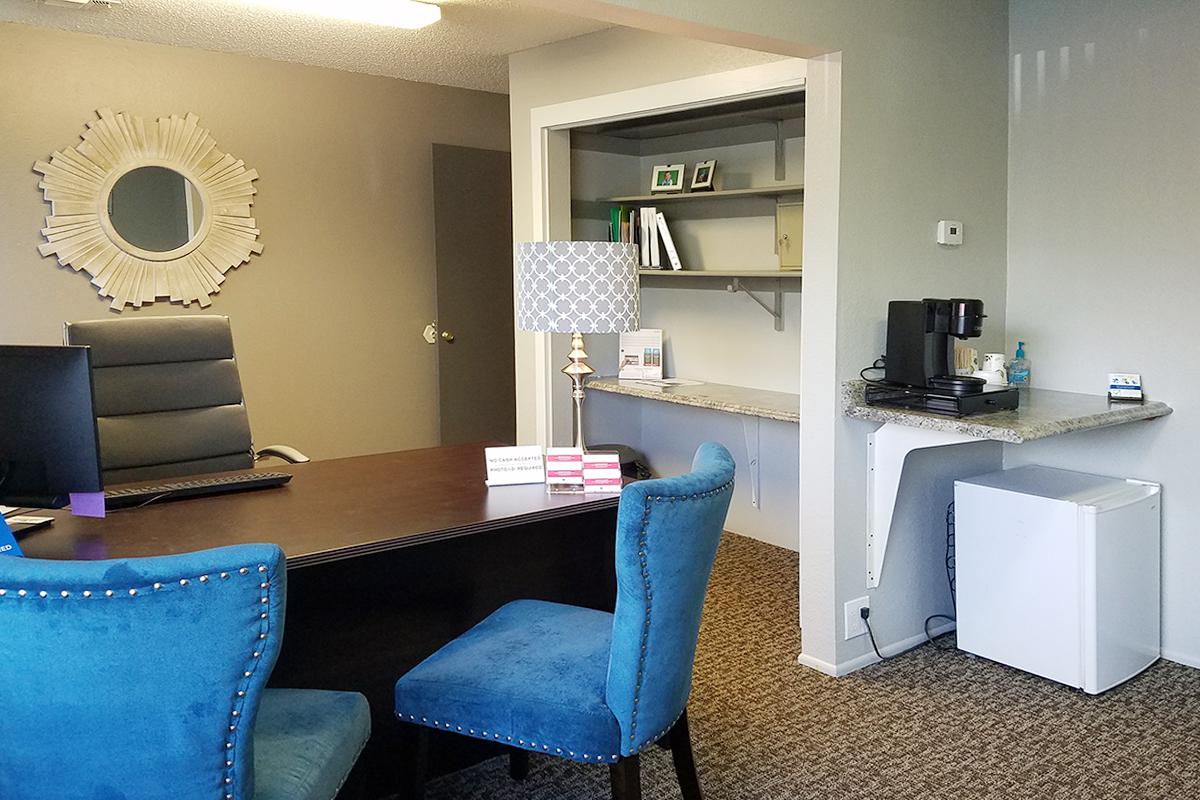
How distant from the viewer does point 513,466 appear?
2.52m

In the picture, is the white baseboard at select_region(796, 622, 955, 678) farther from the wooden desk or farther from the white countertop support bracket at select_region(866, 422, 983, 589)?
the wooden desk

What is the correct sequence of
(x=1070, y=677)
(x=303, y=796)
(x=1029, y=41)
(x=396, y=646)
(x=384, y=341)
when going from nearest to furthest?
(x=303, y=796) → (x=396, y=646) → (x=1070, y=677) → (x=1029, y=41) → (x=384, y=341)

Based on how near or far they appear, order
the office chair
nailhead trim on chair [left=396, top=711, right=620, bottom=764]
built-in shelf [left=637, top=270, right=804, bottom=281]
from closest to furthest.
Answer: nailhead trim on chair [left=396, top=711, right=620, bottom=764]
the office chair
built-in shelf [left=637, top=270, right=804, bottom=281]

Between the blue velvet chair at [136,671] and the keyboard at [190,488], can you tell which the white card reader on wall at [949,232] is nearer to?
the keyboard at [190,488]

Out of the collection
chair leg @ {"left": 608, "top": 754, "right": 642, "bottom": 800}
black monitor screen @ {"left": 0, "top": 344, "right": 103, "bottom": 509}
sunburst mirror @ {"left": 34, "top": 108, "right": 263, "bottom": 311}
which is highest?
sunburst mirror @ {"left": 34, "top": 108, "right": 263, "bottom": 311}

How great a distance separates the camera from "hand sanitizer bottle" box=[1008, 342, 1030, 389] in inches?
138

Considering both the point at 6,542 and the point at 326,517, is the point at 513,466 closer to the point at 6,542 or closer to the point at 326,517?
the point at 326,517

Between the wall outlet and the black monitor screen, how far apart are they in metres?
2.18

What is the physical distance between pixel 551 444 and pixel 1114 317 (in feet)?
7.91

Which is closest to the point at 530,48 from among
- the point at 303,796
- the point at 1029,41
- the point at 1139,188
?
the point at 1029,41

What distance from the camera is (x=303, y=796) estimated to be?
1.64m

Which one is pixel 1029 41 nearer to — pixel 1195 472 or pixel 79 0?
pixel 1195 472

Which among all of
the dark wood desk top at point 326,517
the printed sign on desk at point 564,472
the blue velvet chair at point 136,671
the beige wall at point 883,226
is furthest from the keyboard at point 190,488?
the beige wall at point 883,226

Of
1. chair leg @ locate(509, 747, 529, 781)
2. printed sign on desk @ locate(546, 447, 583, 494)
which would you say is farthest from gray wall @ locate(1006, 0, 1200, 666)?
chair leg @ locate(509, 747, 529, 781)
